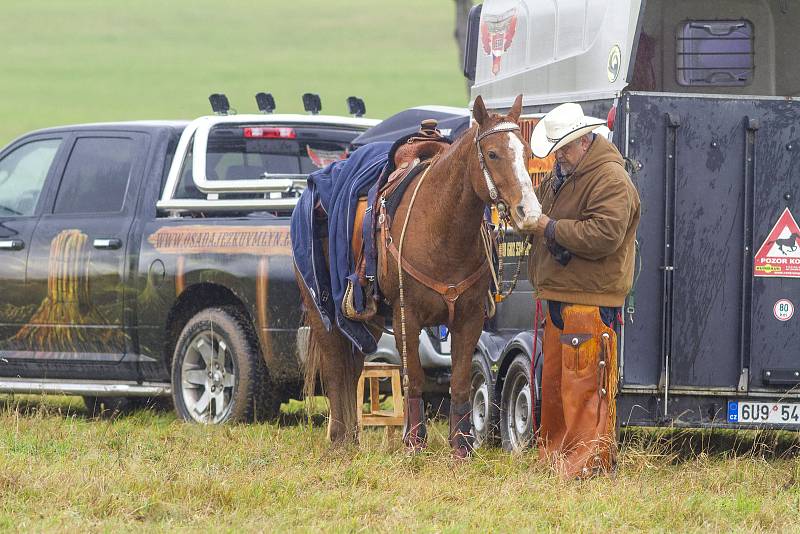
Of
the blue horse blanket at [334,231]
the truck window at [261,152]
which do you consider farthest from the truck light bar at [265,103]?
the blue horse blanket at [334,231]

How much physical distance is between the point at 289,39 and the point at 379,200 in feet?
252

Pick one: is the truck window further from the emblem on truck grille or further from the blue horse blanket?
the blue horse blanket

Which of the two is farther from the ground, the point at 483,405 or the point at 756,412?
the point at 756,412

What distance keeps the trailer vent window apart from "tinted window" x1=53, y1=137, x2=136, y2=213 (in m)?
4.00

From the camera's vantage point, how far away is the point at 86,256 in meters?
10.8

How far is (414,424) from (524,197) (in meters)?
1.52

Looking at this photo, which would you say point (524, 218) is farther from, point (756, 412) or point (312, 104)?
point (312, 104)

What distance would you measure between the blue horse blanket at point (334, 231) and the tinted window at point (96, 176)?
2340mm

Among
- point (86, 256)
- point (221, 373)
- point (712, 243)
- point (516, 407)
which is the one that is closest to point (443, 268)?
point (516, 407)

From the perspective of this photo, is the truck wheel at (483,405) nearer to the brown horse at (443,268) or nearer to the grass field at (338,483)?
the grass field at (338,483)

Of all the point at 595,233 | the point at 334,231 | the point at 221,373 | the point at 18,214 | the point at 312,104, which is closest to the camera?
the point at 595,233

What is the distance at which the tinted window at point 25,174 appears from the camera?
1135 centimetres

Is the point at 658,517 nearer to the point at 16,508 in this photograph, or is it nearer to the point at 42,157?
the point at 16,508

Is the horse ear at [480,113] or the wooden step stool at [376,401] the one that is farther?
the wooden step stool at [376,401]
